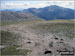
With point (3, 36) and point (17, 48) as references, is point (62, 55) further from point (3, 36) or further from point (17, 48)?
point (3, 36)

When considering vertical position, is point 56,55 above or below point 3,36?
below

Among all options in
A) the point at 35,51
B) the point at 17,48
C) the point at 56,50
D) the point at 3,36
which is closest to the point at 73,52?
the point at 56,50

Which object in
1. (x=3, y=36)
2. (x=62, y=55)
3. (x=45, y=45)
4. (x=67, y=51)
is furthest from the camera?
(x=3, y=36)

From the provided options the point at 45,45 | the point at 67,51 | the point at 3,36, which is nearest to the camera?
the point at 67,51

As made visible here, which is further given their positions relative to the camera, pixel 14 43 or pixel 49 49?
pixel 14 43

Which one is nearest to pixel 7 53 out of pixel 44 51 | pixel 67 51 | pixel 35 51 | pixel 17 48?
pixel 17 48

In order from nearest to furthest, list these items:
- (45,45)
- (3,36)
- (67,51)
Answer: (67,51) < (45,45) < (3,36)

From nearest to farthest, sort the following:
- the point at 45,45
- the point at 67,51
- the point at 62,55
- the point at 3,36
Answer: the point at 62,55 < the point at 67,51 < the point at 45,45 < the point at 3,36

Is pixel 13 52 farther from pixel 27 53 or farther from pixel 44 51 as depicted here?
pixel 44 51

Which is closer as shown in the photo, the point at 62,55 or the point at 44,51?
the point at 62,55
